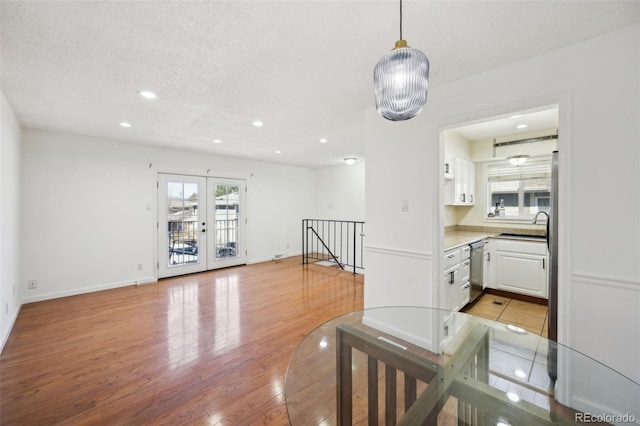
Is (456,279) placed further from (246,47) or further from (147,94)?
(147,94)

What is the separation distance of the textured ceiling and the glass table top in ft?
5.94

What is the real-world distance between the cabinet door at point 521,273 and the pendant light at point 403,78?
358 centimetres

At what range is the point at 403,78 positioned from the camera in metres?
1.06

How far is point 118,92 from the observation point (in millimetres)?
2467

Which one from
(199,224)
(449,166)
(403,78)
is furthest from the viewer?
(199,224)

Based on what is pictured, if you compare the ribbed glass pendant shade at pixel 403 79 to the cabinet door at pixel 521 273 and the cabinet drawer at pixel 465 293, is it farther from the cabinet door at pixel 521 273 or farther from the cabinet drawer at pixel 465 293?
the cabinet door at pixel 521 273

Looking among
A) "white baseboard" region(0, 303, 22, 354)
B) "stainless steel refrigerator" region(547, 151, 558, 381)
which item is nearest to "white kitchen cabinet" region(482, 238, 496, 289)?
"stainless steel refrigerator" region(547, 151, 558, 381)

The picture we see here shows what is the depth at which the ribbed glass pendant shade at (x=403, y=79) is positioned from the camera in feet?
3.47

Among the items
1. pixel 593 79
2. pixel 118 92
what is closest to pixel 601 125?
pixel 593 79

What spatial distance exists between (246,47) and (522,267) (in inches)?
164

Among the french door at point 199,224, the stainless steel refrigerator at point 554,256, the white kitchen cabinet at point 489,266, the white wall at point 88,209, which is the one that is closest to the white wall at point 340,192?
the french door at point 199,224

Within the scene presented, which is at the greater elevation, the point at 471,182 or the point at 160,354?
the point at 471,182

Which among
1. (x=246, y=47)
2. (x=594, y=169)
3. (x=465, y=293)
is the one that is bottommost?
(x=465, y=293)

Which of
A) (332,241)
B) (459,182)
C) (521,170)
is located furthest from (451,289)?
(332,241)
